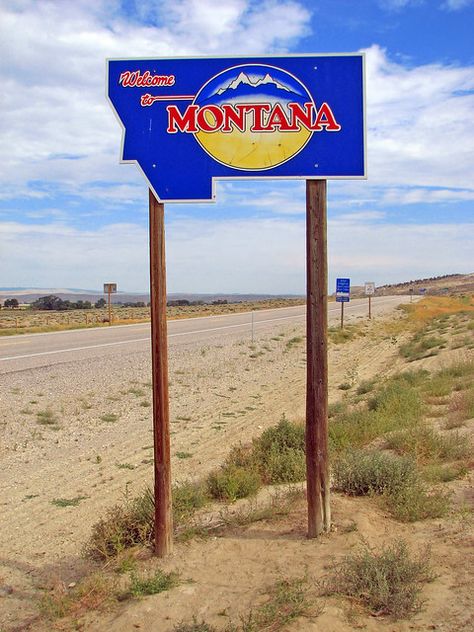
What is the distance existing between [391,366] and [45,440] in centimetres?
1328

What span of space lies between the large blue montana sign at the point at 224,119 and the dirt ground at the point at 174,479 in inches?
113

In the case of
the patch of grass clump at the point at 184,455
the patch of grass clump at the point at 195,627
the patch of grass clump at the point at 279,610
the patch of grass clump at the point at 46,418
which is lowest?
the patch of grass clump at the point at 184,455

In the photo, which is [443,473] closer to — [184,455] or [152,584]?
[152,584]

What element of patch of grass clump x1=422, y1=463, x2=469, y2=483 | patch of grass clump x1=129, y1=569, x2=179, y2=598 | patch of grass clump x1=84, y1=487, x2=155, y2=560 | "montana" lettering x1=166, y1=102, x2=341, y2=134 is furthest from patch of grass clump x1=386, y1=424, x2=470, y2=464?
"montana" lettering x1=166, y1=102, x2=341, y2=134

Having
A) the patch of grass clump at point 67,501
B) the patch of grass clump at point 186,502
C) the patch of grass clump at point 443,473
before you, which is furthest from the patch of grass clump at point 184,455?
the patch of grass clump at point 443,473

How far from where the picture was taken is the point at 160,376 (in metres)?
4.99

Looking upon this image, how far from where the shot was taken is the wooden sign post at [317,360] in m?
5.00

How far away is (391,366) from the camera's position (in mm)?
20594

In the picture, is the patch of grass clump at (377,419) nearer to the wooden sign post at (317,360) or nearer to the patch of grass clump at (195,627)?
the wooden sign post at (317,360)

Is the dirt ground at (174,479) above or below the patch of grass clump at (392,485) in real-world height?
below

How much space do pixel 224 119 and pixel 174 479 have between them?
4.69 meters

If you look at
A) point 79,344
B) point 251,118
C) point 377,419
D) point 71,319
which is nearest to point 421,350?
point 79,344

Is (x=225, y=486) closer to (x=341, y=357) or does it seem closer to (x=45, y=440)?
(x=45, y=440)

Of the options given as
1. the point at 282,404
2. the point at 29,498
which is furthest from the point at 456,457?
the point at 282,404
